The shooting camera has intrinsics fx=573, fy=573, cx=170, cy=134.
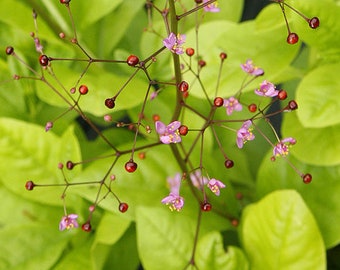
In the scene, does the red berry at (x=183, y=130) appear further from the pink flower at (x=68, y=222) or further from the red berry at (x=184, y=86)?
the pink flower at (x=68, y=222)


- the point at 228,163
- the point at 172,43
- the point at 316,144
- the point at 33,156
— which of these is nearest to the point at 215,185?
the point at 228,163

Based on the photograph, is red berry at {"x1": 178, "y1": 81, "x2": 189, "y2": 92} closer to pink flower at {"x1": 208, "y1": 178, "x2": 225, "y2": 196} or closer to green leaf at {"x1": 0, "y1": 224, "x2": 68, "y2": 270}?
pink flower at {"x1": 208, "y1": 178, "x2": 225, "y2": 196}

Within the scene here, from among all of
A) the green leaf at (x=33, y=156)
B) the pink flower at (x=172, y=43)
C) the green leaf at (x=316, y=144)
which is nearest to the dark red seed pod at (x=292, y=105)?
the pink flower at (x=172, y=43)

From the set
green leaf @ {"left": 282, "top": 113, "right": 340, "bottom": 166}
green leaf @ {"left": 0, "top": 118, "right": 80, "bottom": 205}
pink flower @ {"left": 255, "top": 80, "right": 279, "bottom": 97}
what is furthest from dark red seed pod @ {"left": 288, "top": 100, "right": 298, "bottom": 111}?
green leaf @ {"left": 0, "top": 118, "right": 80, "bottom": 205}

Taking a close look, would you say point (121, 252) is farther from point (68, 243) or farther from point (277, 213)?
point (277, 213)

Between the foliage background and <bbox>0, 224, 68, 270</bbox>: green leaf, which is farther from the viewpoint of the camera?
<bbox>0, 224, 68, 270</bbox>: green leaf

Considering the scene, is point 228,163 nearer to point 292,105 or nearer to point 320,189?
point 292,105
